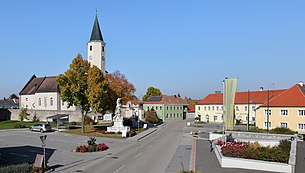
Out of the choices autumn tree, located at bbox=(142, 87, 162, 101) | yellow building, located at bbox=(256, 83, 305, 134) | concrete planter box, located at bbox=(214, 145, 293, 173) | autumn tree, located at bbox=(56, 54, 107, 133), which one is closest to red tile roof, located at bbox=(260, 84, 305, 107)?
yellow building, located at bbox=(256, 83, 305, 134)

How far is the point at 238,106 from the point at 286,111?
64.6ft

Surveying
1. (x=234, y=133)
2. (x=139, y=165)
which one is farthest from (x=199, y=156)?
(x=234, y=133)

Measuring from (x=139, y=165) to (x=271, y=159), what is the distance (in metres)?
8.95

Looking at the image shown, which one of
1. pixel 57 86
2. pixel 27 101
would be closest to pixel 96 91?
pixel 57 86

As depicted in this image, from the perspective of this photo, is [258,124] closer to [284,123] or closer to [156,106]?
[284,123]

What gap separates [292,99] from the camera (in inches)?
1817

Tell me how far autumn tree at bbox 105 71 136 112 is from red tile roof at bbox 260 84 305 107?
2448 cm

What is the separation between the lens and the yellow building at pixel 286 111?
44250 mm

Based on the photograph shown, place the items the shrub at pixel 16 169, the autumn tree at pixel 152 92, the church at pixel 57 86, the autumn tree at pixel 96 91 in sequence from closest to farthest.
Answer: the shrub at pixel 16 169
the autumn tree at pixel 96 91
the church at pixel 57 86
the autumn tree at pixel 152 92

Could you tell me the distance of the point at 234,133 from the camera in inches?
A: 1329

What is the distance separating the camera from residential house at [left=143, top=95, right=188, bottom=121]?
8188 cm

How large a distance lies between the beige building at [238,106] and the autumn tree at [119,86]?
A: 78.6 ft

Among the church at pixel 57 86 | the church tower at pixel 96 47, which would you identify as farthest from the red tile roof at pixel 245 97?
the church tower at pixel 96 47

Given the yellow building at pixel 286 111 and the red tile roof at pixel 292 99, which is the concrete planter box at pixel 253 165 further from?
the red tile roof at pixel 292 99
